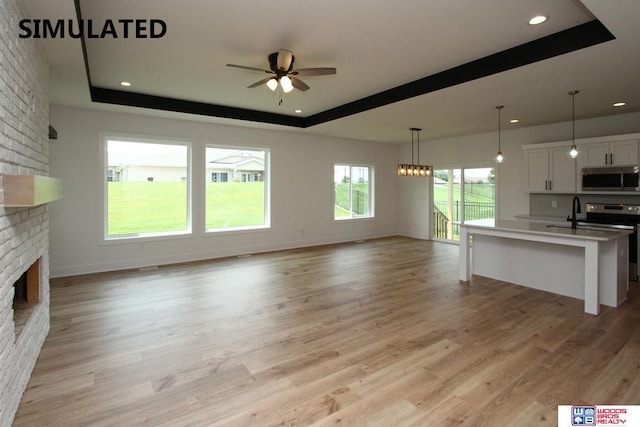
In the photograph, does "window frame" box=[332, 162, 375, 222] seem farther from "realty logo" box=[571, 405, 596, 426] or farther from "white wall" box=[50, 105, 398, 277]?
"realty logo" box=[571, 405, 596, 426]

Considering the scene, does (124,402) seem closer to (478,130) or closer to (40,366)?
(40,366)

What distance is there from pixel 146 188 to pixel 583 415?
6410 millimetres

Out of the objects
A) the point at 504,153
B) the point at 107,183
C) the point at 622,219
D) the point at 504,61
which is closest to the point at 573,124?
the point at 504,153

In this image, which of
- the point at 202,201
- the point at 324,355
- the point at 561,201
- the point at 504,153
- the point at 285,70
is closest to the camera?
the point at 324,355

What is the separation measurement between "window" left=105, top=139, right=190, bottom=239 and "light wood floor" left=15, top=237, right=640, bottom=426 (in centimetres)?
137

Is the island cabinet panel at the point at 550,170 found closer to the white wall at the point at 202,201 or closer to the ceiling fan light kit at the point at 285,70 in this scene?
the white wall at the point at 202,201

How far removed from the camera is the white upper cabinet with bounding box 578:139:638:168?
529 cm

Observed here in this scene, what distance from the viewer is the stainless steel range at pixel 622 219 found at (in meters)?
5.15

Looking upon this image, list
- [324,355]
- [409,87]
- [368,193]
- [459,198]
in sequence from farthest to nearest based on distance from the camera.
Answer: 1. [368,193]
2. [459,198]
3. [409,87]
4. [324,355]

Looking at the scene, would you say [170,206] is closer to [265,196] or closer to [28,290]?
[265,196]

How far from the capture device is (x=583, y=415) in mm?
2086

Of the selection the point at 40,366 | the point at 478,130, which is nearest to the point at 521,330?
the point at 40,366

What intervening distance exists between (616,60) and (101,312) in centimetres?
598

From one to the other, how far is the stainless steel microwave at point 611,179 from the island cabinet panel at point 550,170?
225 mm
